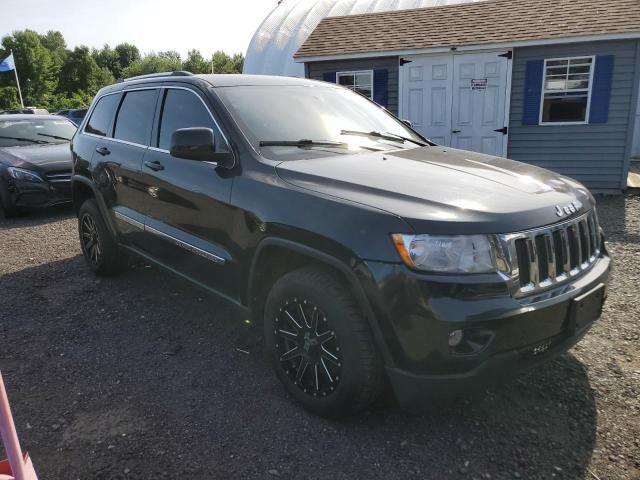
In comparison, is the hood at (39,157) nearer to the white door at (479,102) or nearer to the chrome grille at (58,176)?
the chrome grille at (58,176)

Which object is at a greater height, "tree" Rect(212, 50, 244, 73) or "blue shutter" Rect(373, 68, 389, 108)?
"tree" Rect(212, 50, 244, 73)

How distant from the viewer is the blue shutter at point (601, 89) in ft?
29.9

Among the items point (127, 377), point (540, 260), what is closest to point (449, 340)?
point (540, 260)

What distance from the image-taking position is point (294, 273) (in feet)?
8.73

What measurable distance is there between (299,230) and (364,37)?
9.60m

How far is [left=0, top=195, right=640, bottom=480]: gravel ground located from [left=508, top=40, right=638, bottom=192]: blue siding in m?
6.43

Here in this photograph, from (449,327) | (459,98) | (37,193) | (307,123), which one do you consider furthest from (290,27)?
(449,327)

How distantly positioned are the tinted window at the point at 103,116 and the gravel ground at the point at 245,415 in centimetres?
175

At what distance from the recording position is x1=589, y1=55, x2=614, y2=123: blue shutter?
9.11 m

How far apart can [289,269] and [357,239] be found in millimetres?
697

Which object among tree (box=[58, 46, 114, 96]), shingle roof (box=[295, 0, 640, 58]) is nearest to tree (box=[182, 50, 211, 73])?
tree (box=[58, 46, 114, 96])

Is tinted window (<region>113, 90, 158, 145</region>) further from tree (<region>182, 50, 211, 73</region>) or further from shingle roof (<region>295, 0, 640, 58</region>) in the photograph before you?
tree (<region>182, 50, 211, 73</region>)

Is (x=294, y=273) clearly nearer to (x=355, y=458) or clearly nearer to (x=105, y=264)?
(x=355, y=458)

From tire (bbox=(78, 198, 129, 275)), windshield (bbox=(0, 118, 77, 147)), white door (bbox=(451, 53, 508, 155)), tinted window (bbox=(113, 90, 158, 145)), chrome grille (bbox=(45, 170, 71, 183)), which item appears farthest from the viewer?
white door (bbox=(451, 53, 508, 155))
